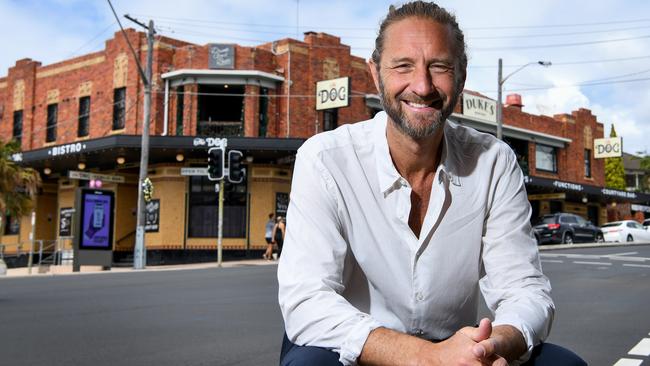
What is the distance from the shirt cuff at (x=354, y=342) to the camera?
1.96m

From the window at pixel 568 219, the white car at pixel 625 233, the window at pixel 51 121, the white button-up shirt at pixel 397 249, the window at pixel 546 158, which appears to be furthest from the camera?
the window at pixel 546 158

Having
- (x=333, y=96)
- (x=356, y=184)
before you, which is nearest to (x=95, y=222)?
(x=333, y=96)

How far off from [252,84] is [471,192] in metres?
23.2

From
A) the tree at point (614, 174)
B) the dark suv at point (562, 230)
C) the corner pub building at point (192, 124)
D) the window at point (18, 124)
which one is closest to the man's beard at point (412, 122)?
the corner pub building at point (192, 124)

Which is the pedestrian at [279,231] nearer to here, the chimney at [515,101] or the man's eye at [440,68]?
the chimney at [515,101]

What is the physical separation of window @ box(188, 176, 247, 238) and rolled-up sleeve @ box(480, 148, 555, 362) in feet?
77.1

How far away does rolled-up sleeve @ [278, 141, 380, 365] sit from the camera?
2.00 meters

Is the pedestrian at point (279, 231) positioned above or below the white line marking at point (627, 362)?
above

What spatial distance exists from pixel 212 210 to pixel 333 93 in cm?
643

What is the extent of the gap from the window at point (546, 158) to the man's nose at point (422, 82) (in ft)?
119

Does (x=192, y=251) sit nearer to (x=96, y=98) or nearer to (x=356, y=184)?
(x=96, y=98)

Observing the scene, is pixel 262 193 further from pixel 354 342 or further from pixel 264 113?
pixel 354 342

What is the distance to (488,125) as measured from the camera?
3303cm

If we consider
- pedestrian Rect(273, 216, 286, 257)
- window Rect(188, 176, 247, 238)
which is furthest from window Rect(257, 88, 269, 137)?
pedestrian Rect(273, 216, 286, 257)
